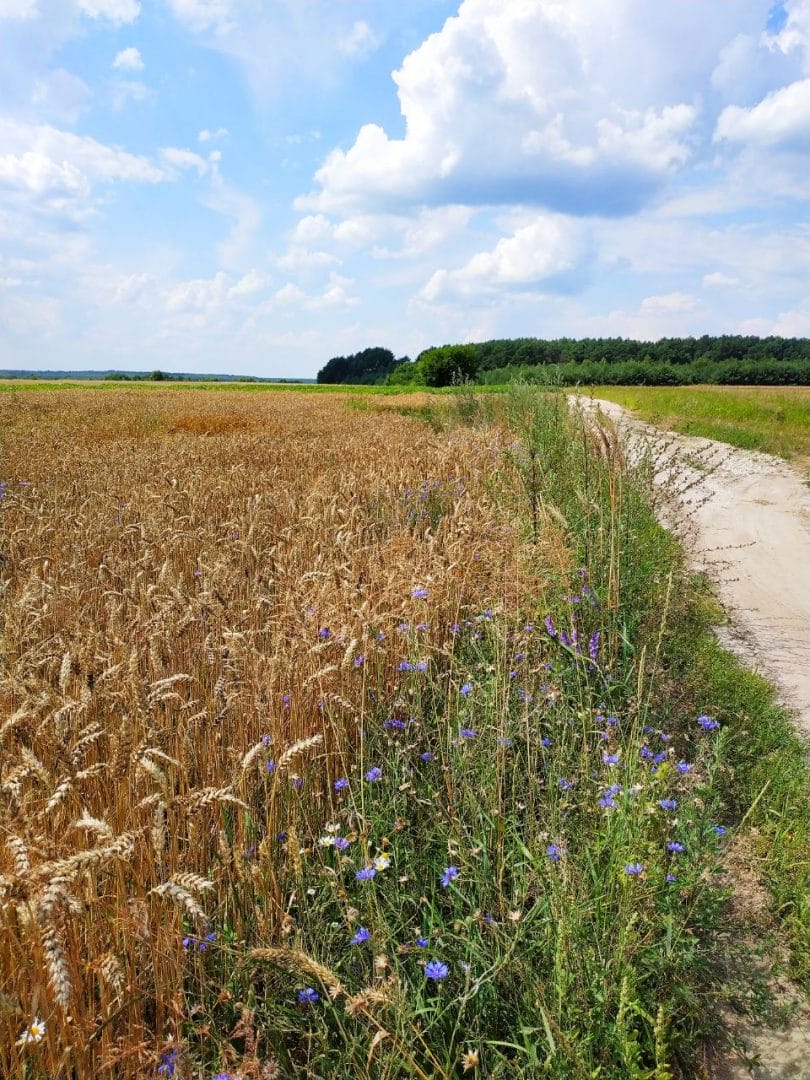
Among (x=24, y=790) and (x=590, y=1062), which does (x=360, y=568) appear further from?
(x=590, y=1062)

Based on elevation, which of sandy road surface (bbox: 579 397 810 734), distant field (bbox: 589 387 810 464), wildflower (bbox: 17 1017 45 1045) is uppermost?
wildflower (bbox: 17 1017 45 1045)

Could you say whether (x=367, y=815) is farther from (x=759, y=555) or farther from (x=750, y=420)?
(x=750, y=420)

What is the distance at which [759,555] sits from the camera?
24.0 feet

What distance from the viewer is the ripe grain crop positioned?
161 cm

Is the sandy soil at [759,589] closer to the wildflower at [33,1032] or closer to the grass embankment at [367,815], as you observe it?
the grass embankment at [367,815]

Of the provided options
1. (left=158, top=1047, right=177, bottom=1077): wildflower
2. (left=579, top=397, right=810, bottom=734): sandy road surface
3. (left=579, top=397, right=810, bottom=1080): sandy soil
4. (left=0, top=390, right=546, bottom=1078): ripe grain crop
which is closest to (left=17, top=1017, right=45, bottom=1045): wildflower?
(left=0, top=390, right=546, bottom=1078): ripe grain crop

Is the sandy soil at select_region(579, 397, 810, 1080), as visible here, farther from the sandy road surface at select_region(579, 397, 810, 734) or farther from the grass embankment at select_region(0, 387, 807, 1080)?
the grass embankment at select_region(0, 387, 807, 1080)

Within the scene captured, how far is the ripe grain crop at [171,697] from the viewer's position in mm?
1610

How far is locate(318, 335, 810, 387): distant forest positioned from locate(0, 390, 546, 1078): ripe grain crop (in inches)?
271

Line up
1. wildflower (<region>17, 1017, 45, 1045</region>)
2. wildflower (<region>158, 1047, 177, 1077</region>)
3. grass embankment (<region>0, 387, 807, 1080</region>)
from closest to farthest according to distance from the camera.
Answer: wildflower (<region>17, 1017, 45, 1045</region>)
wildflower (<region>158, 1047, 177, 1077</region>)
grass embankment (<region>0, 387, 807, 1080</region>)

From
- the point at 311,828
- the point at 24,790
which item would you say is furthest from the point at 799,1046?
the point at 24,790

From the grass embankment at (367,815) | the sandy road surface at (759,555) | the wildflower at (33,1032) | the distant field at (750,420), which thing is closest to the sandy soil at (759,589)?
the sandy road surface at (759,555)

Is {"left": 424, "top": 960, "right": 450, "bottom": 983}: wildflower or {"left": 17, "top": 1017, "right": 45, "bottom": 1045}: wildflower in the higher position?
{"left": 17, "top": 1017, "right": 45, "bottom": 1045}: wildflower

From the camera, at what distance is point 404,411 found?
24781mm
